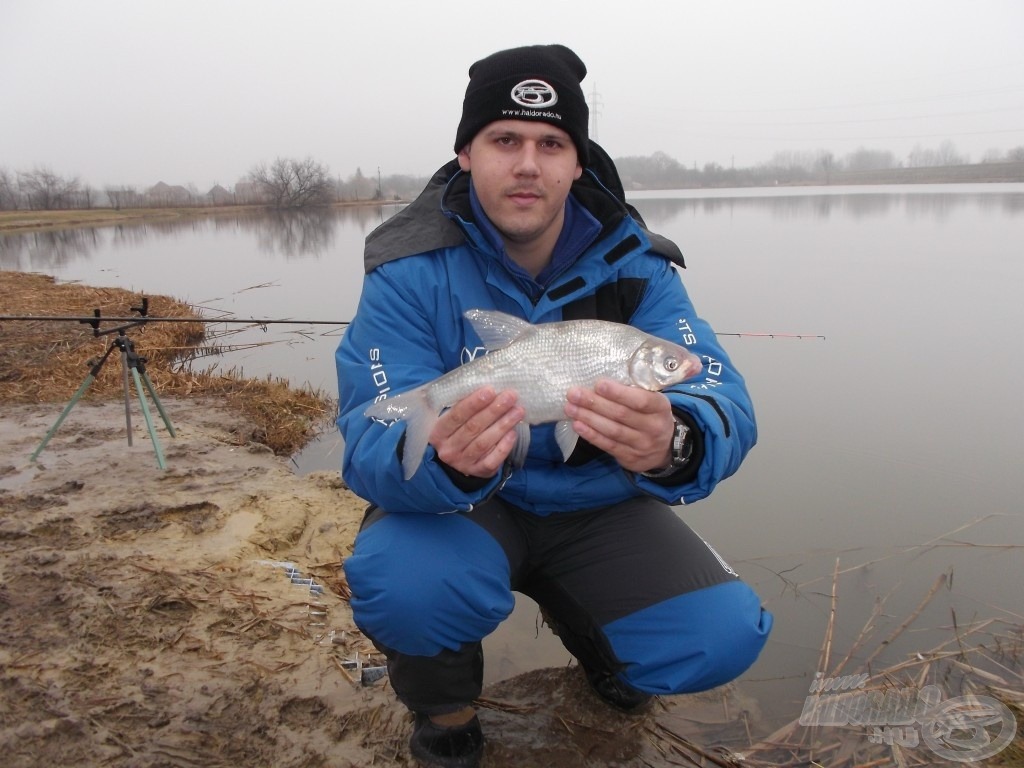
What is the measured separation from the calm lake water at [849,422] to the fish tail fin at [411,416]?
1.33 m

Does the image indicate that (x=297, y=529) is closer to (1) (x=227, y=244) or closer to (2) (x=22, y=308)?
(2) (x=22, y=308)

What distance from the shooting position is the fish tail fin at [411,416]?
73.7 inches

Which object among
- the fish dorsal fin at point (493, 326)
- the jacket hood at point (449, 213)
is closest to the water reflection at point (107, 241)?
the jacket hood at point (449, 213)

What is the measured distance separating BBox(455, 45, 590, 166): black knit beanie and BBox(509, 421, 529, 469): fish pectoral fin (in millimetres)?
1027

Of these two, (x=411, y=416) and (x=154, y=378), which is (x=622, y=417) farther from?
(x=154, y=378)

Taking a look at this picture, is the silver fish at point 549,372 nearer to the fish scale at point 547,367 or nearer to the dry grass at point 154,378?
the fish scale at point 547,367

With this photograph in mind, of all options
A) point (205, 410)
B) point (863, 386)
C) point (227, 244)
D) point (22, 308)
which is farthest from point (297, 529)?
point (227, 244)

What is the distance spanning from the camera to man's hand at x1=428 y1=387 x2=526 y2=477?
71.0 inches

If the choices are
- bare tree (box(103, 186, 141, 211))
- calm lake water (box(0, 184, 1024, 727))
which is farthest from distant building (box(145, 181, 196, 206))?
calm lake water (box(0, 184, 1024, 727))

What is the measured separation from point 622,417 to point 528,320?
26.6 inches

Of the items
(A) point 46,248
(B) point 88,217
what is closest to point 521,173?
(A) point 46,248

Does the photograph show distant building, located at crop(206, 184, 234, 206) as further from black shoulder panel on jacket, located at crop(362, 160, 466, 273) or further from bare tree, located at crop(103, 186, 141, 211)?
black shoulder panel on jacket, located at crop(362, 160, 466, 273)

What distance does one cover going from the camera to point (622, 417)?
6.05ft

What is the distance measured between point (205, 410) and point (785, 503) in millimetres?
4558
